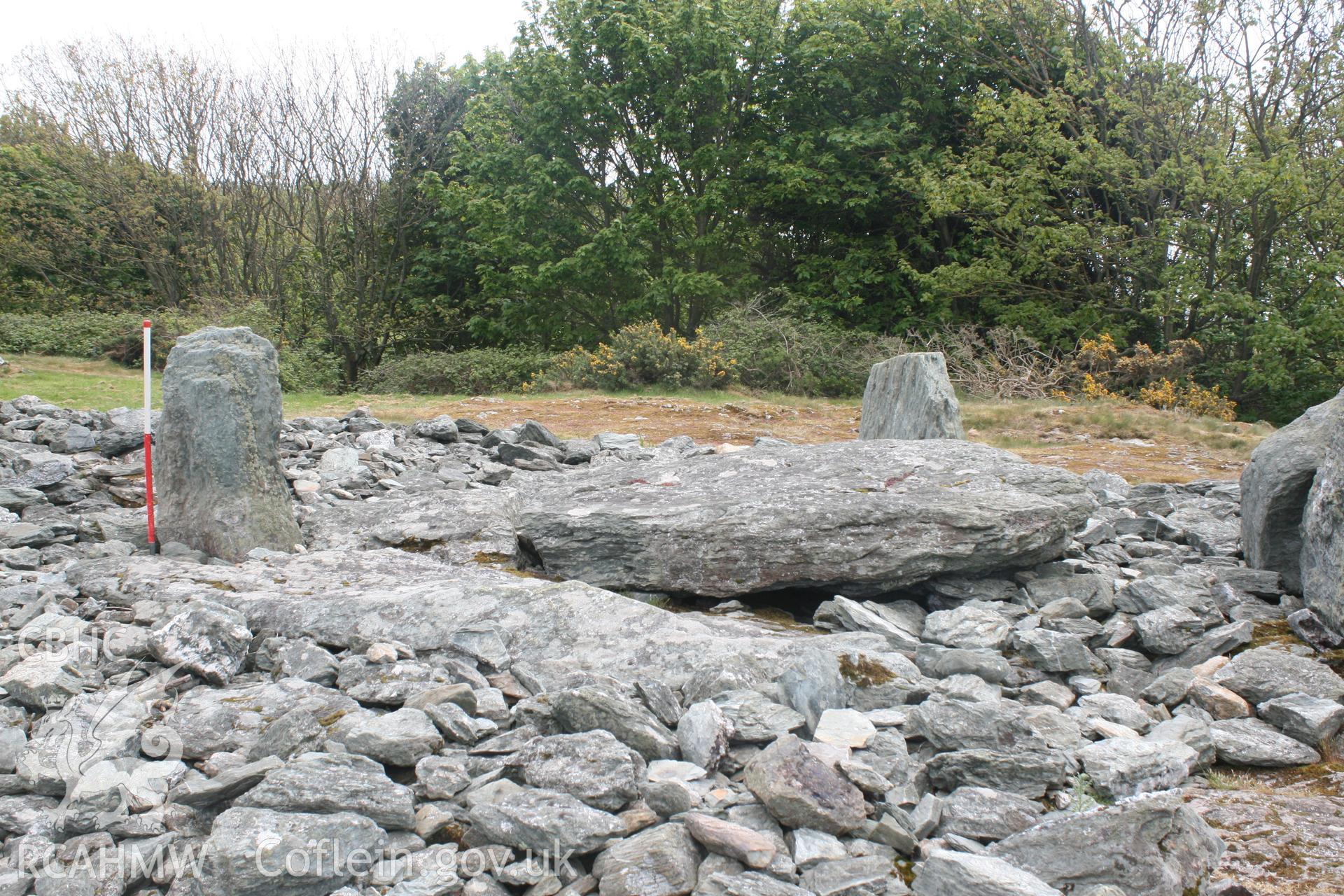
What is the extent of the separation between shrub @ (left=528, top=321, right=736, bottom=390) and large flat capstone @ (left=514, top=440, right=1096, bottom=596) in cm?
1117

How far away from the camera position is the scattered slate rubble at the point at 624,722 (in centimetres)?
243

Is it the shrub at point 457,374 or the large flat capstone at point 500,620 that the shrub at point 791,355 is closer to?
the shrub at point 457,374

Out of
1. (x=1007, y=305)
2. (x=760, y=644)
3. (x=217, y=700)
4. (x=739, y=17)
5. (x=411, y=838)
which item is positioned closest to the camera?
(x=411, y=838)

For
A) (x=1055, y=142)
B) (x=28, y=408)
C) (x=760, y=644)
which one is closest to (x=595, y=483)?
(x=760, y=644)

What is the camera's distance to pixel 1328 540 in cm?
415

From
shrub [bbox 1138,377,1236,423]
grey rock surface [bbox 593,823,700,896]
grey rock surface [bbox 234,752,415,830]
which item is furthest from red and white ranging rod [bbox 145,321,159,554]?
shrub [bbox 1138,377,1236,423]

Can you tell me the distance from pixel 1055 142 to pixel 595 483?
1608 cm

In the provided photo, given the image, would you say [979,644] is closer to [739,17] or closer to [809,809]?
[809,809]

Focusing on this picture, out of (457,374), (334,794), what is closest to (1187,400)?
(457,374)

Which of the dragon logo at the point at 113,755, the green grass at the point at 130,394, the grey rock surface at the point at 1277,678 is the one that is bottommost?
the dragon logo at the point at 113,755

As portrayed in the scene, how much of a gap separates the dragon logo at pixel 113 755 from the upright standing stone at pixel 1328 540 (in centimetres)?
453

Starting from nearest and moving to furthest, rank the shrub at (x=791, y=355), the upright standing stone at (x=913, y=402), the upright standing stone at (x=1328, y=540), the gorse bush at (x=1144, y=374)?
the upright standing stone at (x=1328, y=540)
the upright standing stone at (x=913, y=402)
the gorse bush at (x=1144, y=374)
the shrub at (x=791, y=355)

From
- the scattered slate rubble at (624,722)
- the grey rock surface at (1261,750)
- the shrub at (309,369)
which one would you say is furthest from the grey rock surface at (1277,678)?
the shrub at (309,369)

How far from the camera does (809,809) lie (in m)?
2.55
